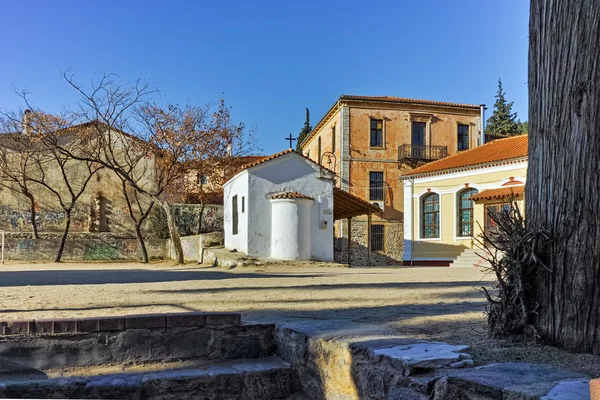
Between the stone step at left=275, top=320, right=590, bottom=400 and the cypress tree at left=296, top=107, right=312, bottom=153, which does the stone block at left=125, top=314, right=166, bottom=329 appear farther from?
the cypress tree at left=296, top=107, right=312, bottom=153

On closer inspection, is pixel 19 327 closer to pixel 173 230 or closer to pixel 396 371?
pixel 396 371

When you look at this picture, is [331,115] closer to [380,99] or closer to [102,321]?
[380,99]

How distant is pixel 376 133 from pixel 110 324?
25885mm

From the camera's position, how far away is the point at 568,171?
8.68 ft

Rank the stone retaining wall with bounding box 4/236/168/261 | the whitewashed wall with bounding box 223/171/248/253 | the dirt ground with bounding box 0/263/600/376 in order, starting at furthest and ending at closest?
the stone retaining wall with bounding box 4/236/168/261, the whitewashed wall with bounding box 223/171/248/253, the dirt ground with bounding box 0/263/600/376

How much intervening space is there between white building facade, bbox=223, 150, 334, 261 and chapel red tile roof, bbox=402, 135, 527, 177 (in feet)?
26.5

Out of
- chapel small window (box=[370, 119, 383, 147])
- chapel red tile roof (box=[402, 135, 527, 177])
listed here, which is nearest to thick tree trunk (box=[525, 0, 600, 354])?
chapel red tile roof (box=[402, 135, 527, 177])

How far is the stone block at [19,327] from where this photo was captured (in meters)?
3.78

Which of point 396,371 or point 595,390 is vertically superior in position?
point 595,390

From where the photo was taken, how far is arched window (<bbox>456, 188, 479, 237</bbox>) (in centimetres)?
2283

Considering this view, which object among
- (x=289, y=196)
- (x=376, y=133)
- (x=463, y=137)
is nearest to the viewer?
(x=289, y=196)

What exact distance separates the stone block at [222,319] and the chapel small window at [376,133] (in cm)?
2526

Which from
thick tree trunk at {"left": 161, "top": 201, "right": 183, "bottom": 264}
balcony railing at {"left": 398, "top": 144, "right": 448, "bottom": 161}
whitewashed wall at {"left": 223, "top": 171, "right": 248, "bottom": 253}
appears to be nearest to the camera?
whitewashed wall at {"left": 223, "top": 171, "right": 248, "bottom": 253}

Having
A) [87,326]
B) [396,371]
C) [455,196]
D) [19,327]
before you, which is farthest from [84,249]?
[396,371]
